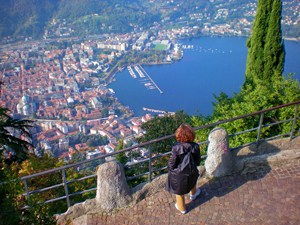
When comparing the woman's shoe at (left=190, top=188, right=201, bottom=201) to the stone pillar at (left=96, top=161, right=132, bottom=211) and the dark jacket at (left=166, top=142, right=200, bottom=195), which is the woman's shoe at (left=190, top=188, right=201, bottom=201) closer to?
the dark jacket at (left=166, top=142, right=200, bottom=195)

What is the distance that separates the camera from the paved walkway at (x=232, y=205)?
477cm

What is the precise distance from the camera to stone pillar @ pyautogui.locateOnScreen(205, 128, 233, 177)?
5395 millimetres

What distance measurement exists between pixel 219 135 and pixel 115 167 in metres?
1.68

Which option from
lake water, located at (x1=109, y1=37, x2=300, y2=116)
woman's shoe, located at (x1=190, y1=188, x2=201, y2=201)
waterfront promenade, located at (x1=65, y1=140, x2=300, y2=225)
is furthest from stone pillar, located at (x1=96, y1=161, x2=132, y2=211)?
lake water, located at (x1=109, y1=37, x2=300, y2=116)

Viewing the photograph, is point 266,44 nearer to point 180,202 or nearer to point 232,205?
point 232,205

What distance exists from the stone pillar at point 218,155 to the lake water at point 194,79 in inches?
1116

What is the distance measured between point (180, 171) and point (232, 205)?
3.37ft

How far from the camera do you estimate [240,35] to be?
215 feet

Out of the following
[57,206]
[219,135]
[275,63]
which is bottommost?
[57,206]

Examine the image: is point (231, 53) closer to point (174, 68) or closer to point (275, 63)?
point (174, 68)

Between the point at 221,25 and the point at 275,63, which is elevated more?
the point at 275,63

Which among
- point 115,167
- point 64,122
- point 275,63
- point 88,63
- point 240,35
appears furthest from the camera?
point 240,35

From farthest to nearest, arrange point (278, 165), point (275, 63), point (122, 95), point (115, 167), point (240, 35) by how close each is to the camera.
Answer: point (240, 35) → point (122, 95) → point (275, 63) → point (278, 165) → point (115, 167)

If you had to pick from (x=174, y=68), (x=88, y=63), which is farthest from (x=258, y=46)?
(x=88, y=63)
